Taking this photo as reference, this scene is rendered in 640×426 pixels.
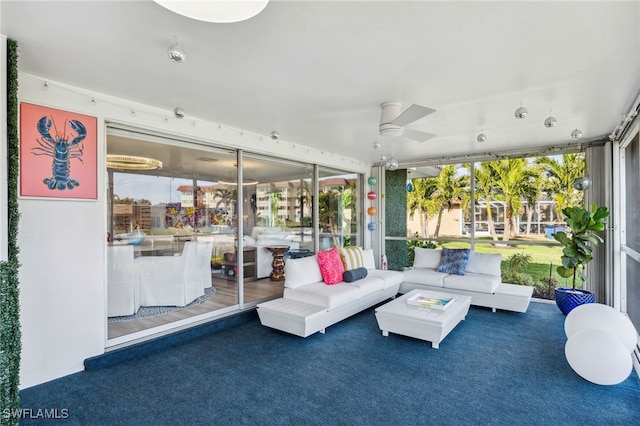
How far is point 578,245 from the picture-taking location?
4.62m

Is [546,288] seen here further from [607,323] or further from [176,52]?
[176,52]

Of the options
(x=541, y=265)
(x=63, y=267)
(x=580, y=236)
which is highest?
(x=580, y=236)

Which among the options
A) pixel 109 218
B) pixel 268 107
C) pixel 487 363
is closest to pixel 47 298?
pixel 109 218

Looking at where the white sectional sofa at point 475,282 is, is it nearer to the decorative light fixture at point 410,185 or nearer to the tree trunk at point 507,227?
the tree trunk at point 507,227

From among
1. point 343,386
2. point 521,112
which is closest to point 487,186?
point 521,112

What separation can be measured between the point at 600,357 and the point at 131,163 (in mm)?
4908

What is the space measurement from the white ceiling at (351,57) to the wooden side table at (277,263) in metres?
Result: 2.62

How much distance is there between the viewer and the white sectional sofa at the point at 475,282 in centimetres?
481

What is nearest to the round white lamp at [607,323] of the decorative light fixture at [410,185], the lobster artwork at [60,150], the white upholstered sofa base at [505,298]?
the white upholstered sofa base at [505,298]

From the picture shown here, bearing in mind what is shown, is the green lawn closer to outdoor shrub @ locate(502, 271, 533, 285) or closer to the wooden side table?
outdoor shrub @ locate(502, 271, 533, 285)

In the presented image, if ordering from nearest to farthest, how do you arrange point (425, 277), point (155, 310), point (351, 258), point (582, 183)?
point (155, 310) → point (582, 183) → point (351, 258) → point (425, 277)

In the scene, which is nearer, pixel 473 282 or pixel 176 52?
pixel 176 52

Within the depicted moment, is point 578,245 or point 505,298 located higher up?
point 578,245

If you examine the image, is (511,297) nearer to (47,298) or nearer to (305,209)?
(305,209)
